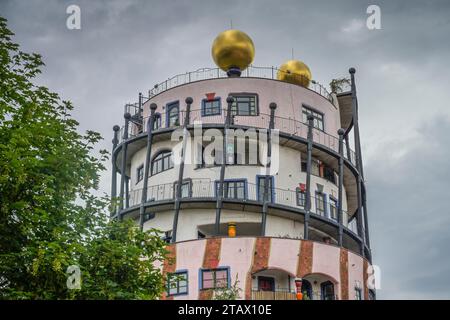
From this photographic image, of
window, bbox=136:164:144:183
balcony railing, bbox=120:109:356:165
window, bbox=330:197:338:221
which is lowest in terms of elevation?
window, bbox=330:197:338:221

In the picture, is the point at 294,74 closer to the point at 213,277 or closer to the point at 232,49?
the point at 232,49

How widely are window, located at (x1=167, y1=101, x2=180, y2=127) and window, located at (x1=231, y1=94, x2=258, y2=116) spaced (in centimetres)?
265

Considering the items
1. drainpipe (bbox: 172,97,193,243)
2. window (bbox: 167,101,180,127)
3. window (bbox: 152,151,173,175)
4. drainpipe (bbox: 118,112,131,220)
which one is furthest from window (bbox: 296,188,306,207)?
drainpipe (bbox: 118,112,131,220)

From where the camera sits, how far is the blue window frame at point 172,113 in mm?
36094

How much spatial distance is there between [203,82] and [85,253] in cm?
2231

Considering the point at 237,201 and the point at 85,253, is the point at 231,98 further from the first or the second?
the point at 85,253

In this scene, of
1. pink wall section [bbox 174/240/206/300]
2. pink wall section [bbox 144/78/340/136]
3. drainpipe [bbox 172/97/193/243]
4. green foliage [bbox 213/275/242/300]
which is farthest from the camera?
pink wall section [bbox 144/78/340/136]

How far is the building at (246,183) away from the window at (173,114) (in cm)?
5

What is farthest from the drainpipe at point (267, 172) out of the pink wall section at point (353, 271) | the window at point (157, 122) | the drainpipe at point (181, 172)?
the window at point (157, 122)

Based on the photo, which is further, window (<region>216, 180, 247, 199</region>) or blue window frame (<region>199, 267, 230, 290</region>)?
window (<region>216, 180, 247, 199</region>)

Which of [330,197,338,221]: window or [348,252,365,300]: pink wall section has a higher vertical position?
[330,197,338,221]: window

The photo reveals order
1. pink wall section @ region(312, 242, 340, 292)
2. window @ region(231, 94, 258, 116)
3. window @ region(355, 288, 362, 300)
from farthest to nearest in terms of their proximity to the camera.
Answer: window @ region(231, 94, 258, 116) < window @ region(355, 288, 362, 300) < pink wall section @ region(312, 242, 340, 292)

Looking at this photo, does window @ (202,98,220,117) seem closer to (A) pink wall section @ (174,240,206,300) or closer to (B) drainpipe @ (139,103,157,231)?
(B) drainpipe @ (139,103,157,231)

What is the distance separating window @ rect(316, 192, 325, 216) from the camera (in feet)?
116
